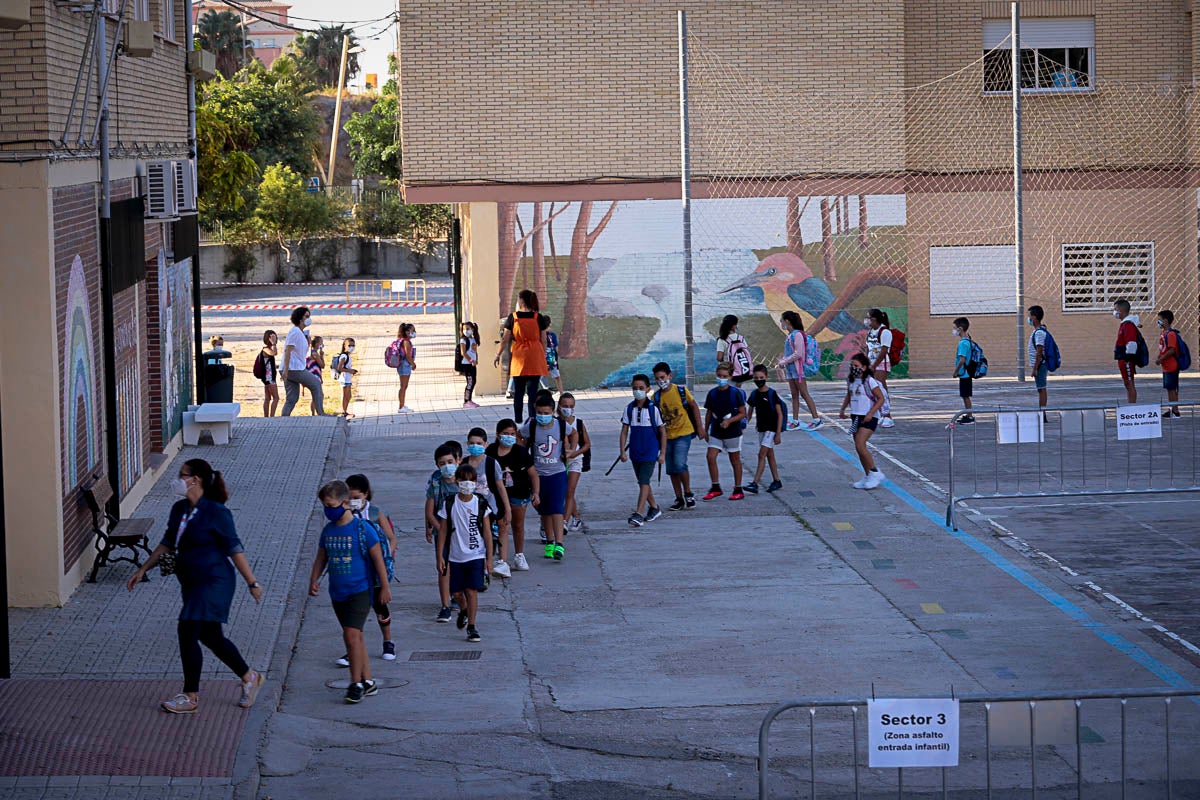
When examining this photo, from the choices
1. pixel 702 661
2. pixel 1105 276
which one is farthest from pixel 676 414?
pixel 1105 276

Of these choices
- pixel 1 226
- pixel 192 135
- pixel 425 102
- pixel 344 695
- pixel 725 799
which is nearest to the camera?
pixel 725 799

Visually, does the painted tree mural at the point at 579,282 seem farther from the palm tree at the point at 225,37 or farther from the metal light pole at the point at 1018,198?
the palm tree at the point at 225,37

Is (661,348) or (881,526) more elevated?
(661,348)

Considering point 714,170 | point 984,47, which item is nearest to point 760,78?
point 714,170

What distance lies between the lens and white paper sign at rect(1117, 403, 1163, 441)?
1661 cm

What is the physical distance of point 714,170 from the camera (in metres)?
30.0

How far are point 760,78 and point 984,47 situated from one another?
4.50m

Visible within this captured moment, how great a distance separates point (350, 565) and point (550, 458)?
4608mm

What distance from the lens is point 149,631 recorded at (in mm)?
12727

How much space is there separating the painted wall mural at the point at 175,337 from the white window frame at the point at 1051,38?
15.8 m

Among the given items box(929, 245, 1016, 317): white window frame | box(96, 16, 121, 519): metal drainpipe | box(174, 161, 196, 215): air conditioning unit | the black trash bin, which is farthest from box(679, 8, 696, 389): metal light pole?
box(96, 16, 121, 519): metal drainpipe

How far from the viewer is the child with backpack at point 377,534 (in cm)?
1120

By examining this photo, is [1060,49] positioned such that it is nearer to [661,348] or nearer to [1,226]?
[661,348]

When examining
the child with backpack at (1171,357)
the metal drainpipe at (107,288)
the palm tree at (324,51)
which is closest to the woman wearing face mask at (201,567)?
the metal drainpipe at (107,288)
